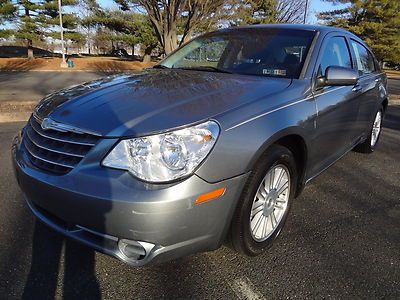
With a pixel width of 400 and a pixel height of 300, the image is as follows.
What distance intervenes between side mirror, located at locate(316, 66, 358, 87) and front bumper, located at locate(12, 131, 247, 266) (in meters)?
1.32

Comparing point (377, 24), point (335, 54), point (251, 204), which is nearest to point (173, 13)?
point (335, 54)

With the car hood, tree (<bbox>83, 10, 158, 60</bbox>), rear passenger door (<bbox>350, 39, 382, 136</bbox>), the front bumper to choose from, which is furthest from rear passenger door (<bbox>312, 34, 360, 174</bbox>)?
tree (<bbox>83, 10, 158, 60</bbox>)

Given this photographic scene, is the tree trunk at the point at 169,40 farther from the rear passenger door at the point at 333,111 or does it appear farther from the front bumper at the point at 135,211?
the front bumper at the point at 135,211

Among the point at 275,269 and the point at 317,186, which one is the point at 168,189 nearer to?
the point at 275,269

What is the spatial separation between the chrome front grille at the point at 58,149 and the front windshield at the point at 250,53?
1.61m

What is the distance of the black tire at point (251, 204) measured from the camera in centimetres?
226

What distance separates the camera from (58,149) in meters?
2.21

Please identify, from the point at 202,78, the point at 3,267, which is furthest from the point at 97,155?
the point at 202,78

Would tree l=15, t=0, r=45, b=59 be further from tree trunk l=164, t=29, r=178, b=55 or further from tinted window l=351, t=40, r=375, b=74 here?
tinted window l=351, t=40, r=375, b=74

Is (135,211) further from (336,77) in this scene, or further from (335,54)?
(335,54)

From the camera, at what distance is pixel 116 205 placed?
192 centimetres

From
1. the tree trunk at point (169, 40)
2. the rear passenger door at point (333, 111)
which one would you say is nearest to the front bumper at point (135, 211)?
the rear passenger door at point (333, 111)

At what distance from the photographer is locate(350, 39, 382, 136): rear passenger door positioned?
4.04 meters

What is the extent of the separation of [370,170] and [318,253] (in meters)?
2.36
